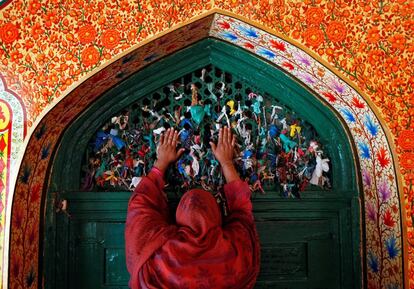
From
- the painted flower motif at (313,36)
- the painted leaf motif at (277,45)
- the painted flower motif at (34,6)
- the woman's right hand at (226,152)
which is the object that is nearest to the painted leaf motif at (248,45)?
the painted leaf motif at (277,45)

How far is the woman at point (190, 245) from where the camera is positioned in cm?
215

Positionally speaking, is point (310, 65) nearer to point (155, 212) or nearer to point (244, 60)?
point (244, 60)

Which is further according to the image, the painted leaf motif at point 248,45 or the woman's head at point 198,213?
the painted leaf motif at point 248,45

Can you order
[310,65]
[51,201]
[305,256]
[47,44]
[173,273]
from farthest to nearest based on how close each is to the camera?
[305,256], [51,201], [310,65], [47,44], [173,273]

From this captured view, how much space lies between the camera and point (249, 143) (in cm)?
277

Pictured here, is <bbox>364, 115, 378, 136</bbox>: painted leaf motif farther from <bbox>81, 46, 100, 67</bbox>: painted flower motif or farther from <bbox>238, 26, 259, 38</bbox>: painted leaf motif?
<bbox>81, 46, 100, 67</bbox>: painted flower motif

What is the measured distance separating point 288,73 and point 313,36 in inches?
16.0

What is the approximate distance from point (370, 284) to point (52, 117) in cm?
210

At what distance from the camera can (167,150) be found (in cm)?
268

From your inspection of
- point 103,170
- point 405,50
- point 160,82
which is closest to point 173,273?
point 103,170

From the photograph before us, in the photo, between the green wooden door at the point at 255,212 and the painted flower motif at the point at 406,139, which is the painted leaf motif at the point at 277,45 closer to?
the green wooden door at the point at 255,212

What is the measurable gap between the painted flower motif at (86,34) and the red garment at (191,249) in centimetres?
89

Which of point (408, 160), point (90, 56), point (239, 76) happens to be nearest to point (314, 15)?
point (239, 76)

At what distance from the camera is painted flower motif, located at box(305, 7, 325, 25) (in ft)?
7.72
